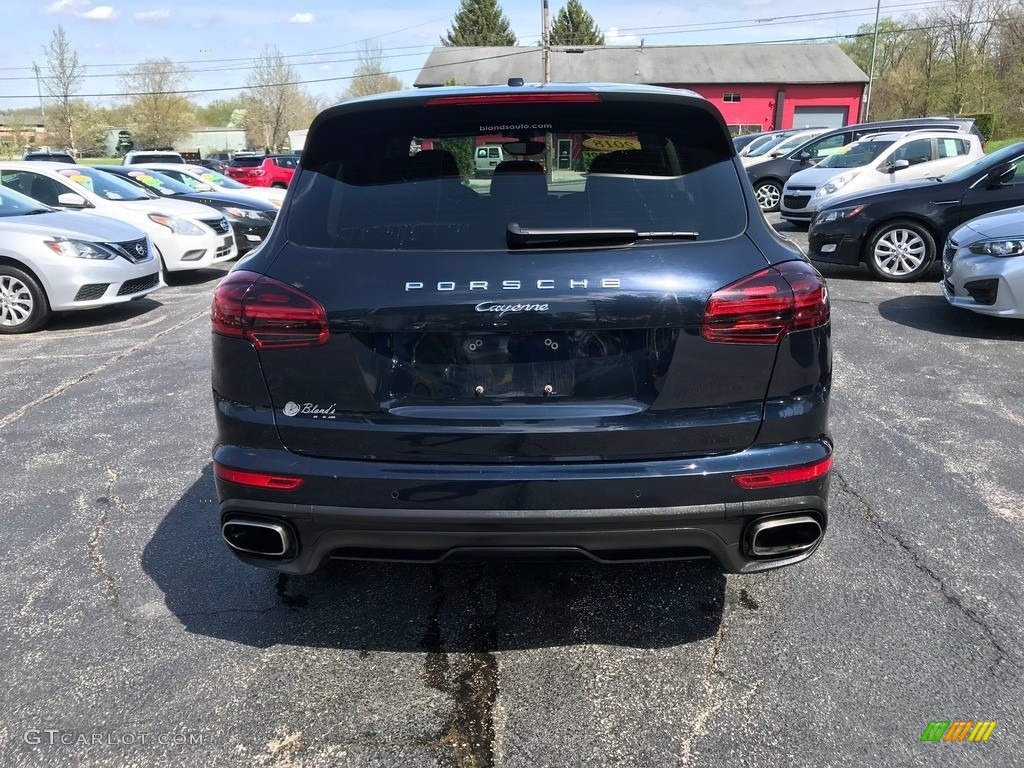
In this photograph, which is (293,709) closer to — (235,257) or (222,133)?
(235,257)

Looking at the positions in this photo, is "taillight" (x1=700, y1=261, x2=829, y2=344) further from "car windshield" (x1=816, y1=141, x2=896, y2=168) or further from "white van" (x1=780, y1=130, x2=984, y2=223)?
"car windshield" (x1=816, y1=141, x2=896, y2=168)

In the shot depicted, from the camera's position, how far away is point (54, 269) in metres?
7.71

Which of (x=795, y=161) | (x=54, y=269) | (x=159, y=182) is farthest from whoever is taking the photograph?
(x=795, y=161)

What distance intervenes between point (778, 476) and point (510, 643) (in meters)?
1.09

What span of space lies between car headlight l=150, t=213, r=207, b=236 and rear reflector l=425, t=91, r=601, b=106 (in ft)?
29.4

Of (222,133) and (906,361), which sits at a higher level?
(222,133)

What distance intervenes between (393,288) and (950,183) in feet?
27.9

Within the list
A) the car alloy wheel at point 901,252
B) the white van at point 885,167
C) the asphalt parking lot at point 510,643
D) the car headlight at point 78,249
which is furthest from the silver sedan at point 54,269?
the white van at point 885,167

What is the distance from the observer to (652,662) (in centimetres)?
263

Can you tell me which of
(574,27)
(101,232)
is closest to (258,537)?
(101,232)

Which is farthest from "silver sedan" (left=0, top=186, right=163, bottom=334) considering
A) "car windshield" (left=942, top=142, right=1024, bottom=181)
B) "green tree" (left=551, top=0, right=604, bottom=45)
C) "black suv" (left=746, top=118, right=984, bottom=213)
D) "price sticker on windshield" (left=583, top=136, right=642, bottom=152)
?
"green tree" (left=551, top=0, right=604, bottom=45)

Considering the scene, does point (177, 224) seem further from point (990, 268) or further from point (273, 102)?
point (273, 102)

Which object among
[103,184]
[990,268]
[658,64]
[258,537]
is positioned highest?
[658,64]

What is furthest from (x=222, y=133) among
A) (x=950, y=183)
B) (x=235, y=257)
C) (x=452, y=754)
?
(x=452, y=754)
